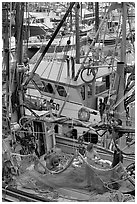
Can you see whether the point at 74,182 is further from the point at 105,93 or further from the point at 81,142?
the point at 105,93

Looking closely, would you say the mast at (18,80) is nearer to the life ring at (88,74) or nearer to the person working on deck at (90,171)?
the person working on deck at (90,171)

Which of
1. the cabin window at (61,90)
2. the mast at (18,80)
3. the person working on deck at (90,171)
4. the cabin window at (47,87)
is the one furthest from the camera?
the cabin window at (47,87)

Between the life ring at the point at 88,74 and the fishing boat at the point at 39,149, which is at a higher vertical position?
the life ring at the point at 88,74

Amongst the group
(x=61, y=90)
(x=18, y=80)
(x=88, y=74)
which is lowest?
(x=61, y=90)

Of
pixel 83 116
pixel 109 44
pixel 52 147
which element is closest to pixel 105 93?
pixel 83 116

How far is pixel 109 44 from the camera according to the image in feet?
50.5

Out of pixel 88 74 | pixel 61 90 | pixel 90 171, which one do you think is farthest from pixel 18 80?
pixel 61 90

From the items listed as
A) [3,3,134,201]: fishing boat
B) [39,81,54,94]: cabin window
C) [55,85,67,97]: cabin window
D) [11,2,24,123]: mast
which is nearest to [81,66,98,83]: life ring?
[55,85,67,97]: cabin window

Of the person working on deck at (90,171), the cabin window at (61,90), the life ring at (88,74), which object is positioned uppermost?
the life ring at (88,74)

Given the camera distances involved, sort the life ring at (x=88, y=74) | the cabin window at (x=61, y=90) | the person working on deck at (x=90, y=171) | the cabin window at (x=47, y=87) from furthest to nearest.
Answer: the cabin window at (x=47, y=87), the cabin window at (x=61, y=90), the life ring at (x=88, y=74), the person working on deck at (x=90, y=171)

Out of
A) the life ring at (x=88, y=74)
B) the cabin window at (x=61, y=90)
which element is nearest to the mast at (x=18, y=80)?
the life ring at (x=88, y=74)

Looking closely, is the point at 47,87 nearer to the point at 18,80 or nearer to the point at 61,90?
the point at 61,90

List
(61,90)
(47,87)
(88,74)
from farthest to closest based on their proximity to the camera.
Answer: (47,87) → (61,90) → (88,74)

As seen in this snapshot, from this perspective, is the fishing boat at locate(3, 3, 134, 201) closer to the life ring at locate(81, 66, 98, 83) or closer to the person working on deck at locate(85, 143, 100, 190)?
the person working on deck at locate(85, 143, 100, 190)
